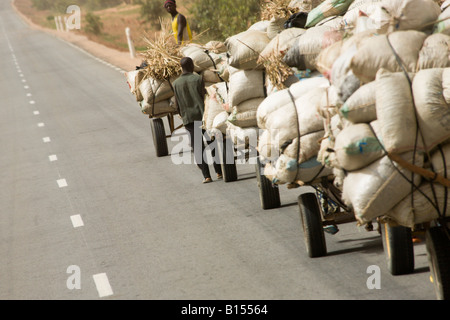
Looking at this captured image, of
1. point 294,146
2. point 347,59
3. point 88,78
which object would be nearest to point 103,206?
point 294,146

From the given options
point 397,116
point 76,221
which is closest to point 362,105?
point 397,116

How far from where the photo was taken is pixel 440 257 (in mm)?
6285

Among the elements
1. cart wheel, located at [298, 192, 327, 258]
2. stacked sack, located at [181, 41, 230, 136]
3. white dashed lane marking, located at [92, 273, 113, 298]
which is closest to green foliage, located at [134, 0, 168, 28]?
stacked sack, located at [181, 41, 230, 136]

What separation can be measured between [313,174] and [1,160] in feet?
40.9

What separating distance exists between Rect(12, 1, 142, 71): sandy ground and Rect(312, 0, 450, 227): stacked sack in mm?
27943

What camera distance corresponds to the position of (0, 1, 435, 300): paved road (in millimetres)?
7926

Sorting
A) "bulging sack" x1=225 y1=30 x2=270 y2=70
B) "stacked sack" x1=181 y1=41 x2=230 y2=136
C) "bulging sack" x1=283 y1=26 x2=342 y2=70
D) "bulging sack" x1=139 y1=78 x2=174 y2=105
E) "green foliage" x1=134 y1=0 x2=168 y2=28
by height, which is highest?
"bulging sack" x1=283 y1=26 x2=342 y2=70

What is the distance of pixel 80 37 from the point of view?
204ft

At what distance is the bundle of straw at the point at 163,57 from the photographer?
47.3 ft

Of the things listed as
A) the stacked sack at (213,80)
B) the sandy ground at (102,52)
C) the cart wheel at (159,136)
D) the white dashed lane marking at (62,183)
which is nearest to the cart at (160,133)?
the cart wheel at (159,136)

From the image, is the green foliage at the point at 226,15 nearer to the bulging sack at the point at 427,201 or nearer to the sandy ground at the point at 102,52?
the sandy ground at the point at 102,52

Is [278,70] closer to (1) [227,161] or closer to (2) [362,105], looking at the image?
(2) [362,105]

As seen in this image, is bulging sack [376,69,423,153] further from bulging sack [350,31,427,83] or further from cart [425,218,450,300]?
cart [425,218,450,300]

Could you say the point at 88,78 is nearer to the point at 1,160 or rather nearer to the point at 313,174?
the point at 1,160
